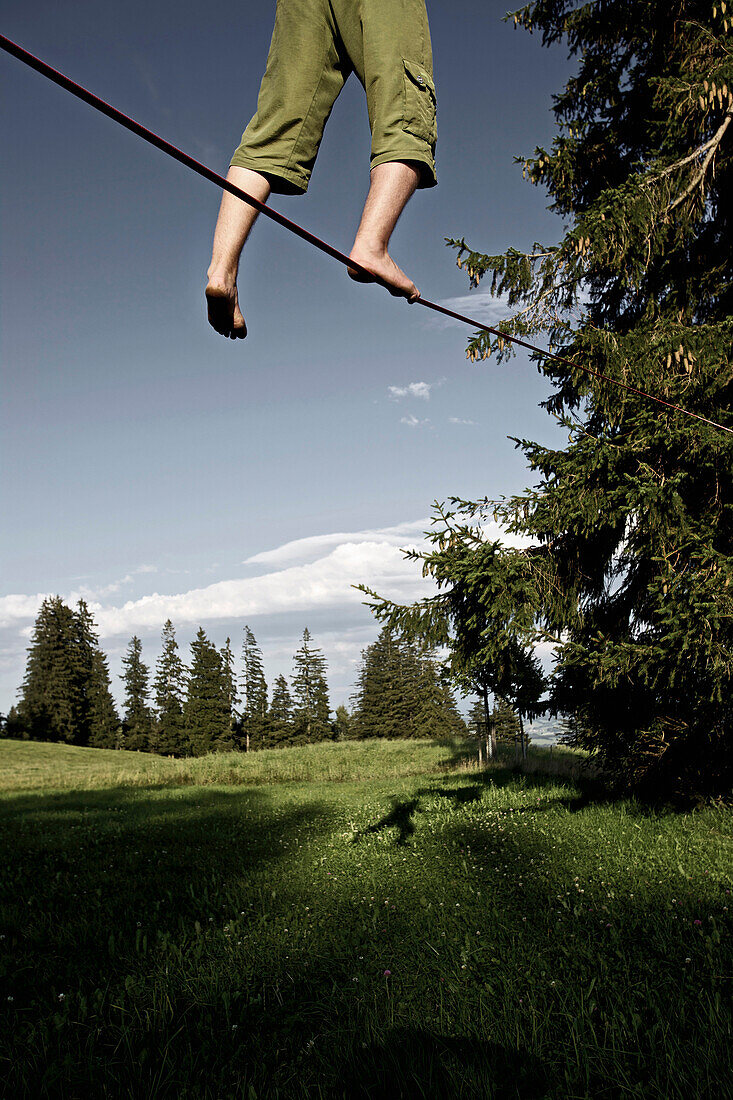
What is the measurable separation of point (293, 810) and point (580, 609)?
682 cm

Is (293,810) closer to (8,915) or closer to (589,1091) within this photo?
(8,915)

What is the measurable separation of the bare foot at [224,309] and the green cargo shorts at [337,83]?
425 millimetres

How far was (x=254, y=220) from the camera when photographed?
2137 mm

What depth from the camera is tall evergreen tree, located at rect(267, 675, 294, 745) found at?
6412 centimetres

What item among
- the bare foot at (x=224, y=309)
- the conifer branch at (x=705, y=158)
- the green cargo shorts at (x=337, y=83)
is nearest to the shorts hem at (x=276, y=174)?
the green cargo shorts at (x=337, y=83)

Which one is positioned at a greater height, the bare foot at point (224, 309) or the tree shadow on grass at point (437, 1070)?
the bare foot at point (224, 309)

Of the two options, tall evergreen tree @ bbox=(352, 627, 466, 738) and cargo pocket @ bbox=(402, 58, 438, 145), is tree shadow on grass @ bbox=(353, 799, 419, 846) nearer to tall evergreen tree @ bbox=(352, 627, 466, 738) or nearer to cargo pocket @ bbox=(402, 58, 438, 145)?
cargo pocket @ bbox=(402, 58, 438, 145)

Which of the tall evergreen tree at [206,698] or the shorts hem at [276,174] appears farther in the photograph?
the tall evergreen tree at [206,698]

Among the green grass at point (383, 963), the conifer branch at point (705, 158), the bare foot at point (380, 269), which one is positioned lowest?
the green grass at point (383, 963)

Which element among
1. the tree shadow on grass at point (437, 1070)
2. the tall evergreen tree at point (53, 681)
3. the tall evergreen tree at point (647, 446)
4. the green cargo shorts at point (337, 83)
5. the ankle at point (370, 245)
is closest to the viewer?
the green cargo shorts at point (337, 83)

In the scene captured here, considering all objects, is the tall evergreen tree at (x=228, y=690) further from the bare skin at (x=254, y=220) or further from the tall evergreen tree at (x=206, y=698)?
the bare skin at (x=254, y=220)

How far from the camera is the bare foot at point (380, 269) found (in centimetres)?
213

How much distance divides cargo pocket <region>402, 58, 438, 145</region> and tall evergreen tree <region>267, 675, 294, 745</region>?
6623cm

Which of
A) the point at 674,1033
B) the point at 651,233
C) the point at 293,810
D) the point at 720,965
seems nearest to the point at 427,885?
the point at 720,965
